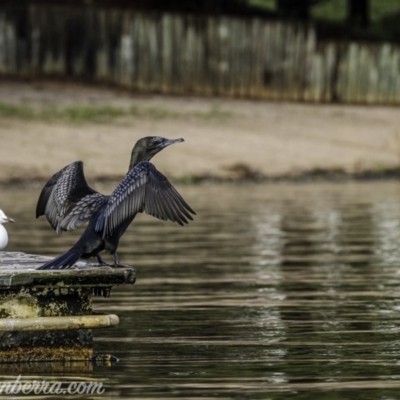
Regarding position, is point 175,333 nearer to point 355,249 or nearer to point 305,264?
point 305,264

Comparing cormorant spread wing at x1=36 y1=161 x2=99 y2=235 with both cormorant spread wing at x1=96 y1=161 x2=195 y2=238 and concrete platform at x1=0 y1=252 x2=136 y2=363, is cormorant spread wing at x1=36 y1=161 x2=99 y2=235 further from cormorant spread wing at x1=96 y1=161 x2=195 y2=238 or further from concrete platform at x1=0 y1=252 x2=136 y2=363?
concrete platform at x1=0 y1=252 x2=136 y2=363

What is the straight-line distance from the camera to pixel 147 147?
9.17 m

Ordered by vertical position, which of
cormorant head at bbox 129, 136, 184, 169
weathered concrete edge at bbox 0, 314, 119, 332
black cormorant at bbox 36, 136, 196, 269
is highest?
cormorant head at bbox 129, 136, 184, 169

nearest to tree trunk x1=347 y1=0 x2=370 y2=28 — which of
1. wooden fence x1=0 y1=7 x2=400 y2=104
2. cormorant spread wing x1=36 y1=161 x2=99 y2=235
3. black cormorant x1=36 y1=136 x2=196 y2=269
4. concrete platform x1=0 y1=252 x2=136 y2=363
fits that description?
wooden fence x1=0 y1=7 x2=400 y2=104

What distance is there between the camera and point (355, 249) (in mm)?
15234

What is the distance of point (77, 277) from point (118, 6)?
25239mm

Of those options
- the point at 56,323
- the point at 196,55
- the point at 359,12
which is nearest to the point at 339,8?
the point at 359,12

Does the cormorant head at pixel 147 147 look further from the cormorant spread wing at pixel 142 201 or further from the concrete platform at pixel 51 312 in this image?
the concrete platform at pixel 51 312

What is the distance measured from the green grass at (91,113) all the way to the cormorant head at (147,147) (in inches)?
731

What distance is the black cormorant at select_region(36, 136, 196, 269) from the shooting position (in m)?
8.58

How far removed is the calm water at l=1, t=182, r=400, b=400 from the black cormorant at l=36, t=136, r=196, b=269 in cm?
66

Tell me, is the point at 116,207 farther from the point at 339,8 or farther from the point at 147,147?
the point at 339,8

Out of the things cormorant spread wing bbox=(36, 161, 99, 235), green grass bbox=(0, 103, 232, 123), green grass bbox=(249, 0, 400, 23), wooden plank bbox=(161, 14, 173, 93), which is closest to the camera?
cormorant spread wing bbox=(36, 161, 99, 235)

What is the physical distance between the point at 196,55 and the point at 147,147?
22.7 m
